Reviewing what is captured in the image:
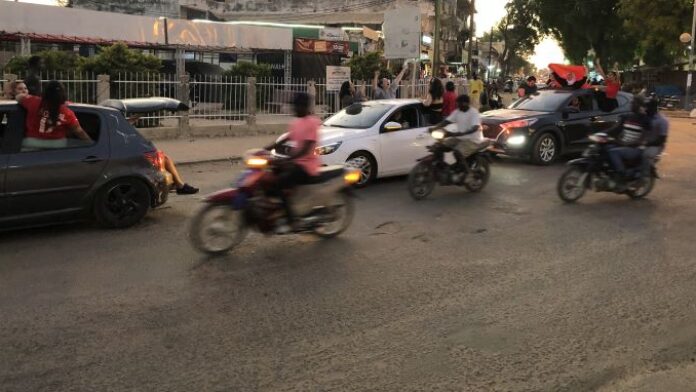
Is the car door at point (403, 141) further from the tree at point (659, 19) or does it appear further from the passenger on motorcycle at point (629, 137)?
the tree at point (659, 19)

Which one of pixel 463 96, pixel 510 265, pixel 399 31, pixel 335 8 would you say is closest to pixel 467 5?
pixel 335 8

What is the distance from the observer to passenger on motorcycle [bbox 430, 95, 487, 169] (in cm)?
930

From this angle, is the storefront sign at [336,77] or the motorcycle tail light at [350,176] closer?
the motorcycle tail light at [350,176]

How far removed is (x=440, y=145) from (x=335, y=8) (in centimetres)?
3977

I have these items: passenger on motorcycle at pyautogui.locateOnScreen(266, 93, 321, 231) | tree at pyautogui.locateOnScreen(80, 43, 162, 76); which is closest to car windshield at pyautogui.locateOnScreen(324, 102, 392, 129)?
passenger on motorcycle at pyautogui.locateOnScreen(266, 93, 321, 231)

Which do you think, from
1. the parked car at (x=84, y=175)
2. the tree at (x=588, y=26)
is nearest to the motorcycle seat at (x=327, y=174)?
the parked car at (x=84, y=175)

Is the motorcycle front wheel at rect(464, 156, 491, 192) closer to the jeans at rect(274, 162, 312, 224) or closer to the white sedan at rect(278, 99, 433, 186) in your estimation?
the white sedan at rect(278, 99, 433, 186)

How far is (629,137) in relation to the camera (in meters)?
9.04

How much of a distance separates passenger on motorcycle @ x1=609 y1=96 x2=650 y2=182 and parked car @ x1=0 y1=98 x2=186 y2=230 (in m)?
6.16

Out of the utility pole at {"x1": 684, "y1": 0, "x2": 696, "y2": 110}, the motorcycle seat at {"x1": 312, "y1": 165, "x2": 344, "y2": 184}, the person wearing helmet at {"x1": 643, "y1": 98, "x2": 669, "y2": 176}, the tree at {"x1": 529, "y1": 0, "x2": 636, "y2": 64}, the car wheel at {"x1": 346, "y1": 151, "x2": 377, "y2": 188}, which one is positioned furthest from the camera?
the tree at {"x1": 529, "y1": 0, "x2": 636, "y2": 64}

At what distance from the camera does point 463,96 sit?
9469mm

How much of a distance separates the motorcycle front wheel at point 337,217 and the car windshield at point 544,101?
24.2 feet

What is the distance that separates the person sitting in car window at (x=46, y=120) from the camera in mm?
6594

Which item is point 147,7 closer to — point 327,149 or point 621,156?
point 327,149
